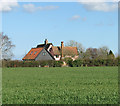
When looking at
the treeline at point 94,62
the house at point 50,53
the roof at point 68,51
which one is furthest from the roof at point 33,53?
the treeline at point 94,62

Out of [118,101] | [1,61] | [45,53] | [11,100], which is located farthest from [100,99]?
[45,53]

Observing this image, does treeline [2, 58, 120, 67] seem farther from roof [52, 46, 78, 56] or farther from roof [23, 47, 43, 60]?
roof [52, 46, 78, 56]

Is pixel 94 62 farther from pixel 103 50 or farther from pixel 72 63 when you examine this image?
pixel 103 50

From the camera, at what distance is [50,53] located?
86625 mm

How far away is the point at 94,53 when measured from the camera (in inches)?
3898

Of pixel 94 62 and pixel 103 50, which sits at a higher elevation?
pixel 103 50

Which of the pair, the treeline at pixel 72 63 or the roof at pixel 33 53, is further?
the roof at pixel 33 53

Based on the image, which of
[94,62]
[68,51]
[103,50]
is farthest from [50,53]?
[94,62]

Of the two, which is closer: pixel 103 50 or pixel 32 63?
pixel 32 63

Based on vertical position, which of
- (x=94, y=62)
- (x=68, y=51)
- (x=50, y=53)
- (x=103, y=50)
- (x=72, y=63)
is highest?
(x=103, y=50)

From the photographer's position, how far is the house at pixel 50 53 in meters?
84.8

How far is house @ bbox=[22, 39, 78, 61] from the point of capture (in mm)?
84750

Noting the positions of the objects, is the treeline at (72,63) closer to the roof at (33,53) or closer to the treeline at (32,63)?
the treeline at (32,63)

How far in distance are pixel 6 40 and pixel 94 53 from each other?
41293 mm
